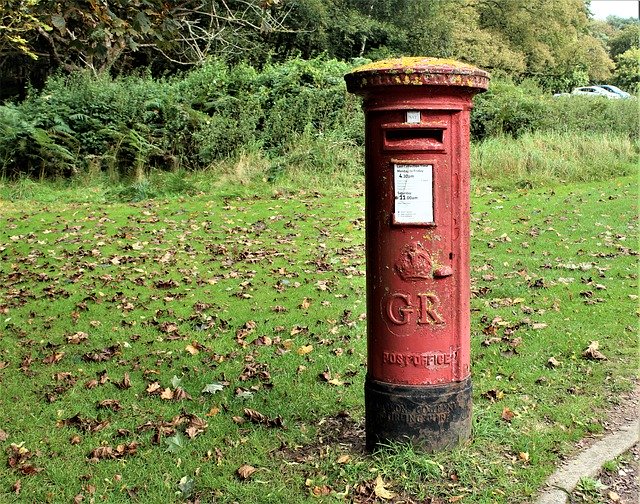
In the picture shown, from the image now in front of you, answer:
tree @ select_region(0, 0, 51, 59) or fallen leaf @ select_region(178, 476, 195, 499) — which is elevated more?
tree @ select_region(0, 0, 51, 59)

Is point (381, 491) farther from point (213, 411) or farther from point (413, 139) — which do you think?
point (413, 139)

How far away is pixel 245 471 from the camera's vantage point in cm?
349

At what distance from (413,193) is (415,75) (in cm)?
57

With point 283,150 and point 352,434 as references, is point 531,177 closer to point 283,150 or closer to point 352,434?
A: point 283,150

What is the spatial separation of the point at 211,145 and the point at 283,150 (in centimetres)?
148

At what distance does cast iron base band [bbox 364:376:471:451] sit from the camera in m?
3.52

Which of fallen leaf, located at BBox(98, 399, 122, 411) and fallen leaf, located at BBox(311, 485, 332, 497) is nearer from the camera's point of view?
fallen leaf, located at BBox(311, 485, 332, 497)

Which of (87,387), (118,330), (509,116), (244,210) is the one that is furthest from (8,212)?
(509,116)

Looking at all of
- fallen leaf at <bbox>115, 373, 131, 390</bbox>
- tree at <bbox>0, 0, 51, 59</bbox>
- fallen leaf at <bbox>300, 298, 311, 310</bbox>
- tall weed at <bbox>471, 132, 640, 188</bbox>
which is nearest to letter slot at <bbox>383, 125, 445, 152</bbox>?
fallen leaf at <bbox>115, 373, 131, 390</bbox>

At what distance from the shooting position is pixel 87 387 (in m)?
4.68

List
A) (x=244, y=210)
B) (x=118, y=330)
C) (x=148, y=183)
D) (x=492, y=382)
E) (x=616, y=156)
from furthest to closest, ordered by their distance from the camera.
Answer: (x=616, y=156)
(x=148, y=183)
(x=244, y=210)
(x=118, y=330)
(x=492, y=382)

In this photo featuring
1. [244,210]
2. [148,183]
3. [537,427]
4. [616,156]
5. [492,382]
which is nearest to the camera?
[537,427]

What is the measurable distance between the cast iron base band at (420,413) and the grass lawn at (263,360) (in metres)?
0.08

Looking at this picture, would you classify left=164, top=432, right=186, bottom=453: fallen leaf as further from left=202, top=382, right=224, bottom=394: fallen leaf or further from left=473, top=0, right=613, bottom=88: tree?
left=473, top=0, right=613, bottom=88: tree
